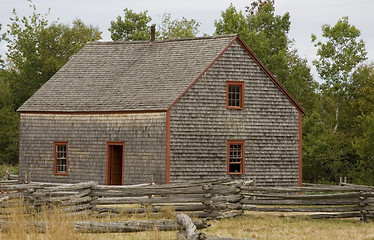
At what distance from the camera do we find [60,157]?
3077 cm

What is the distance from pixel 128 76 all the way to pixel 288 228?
1441cm

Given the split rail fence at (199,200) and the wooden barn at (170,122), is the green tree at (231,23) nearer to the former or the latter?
the wooden barn at (170,122)

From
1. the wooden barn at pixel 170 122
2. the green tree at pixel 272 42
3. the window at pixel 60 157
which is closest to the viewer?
the wooden barn at pixel 170 122

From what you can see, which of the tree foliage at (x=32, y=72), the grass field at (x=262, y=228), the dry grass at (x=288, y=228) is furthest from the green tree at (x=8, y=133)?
the dry grass at (x=288, y=228)

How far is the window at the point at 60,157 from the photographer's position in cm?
3052

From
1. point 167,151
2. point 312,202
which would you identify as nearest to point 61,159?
point 167,151

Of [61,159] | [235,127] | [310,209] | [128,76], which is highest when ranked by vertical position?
[128,76]

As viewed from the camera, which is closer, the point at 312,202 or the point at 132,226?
the point at 132,226

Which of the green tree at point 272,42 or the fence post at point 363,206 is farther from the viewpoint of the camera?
the green tree at point 272,42

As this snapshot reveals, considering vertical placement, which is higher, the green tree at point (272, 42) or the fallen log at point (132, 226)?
the green tree at point (272, 42)

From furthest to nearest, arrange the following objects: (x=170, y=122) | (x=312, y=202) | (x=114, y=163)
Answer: (x=114, y=163)
(x=170, y=122)
(x=312, y=202)

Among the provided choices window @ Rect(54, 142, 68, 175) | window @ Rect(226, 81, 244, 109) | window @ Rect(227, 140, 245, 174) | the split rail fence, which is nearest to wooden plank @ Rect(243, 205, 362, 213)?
the split rail fence

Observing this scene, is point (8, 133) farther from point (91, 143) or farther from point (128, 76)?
point (91, 143)

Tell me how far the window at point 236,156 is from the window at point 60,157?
7404 millimetres
